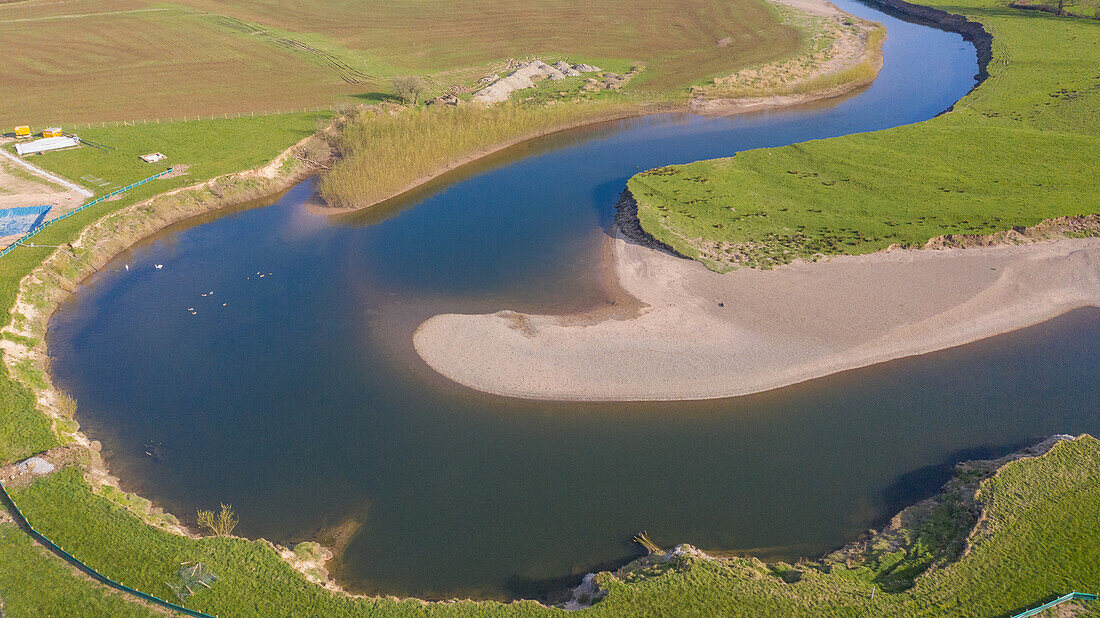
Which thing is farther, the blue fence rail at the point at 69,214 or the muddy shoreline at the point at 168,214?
the blue fence rail at the point at 69,214

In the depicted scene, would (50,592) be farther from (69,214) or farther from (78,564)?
(69,214)

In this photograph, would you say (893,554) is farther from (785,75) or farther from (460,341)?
(785,75)

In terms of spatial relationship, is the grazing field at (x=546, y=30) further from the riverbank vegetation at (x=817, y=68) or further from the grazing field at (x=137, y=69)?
the grazing field at (x=137, y=69)

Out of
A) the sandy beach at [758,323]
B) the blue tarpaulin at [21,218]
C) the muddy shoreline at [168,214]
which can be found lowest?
the sandy beach at [758,323]

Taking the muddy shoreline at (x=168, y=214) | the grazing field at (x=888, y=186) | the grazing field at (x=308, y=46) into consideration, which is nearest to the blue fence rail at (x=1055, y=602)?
the grazing field at (x=888, y=186)

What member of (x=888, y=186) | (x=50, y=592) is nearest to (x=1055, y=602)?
(x=50, y=592)

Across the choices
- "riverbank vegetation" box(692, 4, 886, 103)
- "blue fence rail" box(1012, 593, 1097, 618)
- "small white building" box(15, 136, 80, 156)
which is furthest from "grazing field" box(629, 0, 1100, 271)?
"small white building" box(15, 136, 80, 156)

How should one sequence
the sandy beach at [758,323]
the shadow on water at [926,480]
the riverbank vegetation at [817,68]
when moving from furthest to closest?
the riverbank vegetation at [817,68] → the sandy beach at [758,323] → the shadow on water at [926,480]
